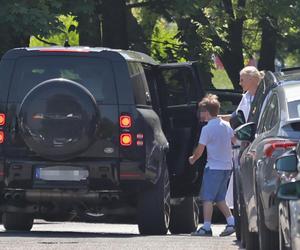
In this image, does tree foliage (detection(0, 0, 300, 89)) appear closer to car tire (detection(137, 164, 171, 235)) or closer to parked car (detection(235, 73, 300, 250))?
car tire (detection(137, 164, 171, 235))

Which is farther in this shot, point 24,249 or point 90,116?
point 90,116

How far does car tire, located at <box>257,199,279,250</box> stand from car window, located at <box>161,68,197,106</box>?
5.60 m

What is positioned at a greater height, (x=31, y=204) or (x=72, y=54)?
(x=72, y=54)

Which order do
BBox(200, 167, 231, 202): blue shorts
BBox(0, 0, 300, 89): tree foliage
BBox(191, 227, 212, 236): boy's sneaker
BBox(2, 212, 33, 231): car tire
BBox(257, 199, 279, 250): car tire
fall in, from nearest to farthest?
BBox(257, 199, 279, 250): car tire → BBox(191, 227, 212, 236): boy's sneaker → BBox(200, 167, 231, 202): blue shorts → BBox(2, 212, 33, 231): car tire → BBox(0, 0, 300, 89): tree foliage

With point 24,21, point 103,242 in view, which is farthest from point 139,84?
point 24,21

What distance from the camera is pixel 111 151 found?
13.8m

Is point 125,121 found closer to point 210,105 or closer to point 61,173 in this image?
point 61,173

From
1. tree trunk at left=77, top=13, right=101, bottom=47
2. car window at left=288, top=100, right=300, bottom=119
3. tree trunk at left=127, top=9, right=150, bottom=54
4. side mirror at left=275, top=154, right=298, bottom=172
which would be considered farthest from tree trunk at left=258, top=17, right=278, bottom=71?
side mirror at left=275, top=154, right=298, bottom=172

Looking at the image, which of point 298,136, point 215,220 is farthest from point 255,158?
point 215,220

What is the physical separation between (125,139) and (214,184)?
148 centimetres

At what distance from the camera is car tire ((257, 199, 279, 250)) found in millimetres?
9828

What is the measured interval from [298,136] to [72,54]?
4771 mm

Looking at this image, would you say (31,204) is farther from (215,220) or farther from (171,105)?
(215,220)

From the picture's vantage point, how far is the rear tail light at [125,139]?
13.8 meters
